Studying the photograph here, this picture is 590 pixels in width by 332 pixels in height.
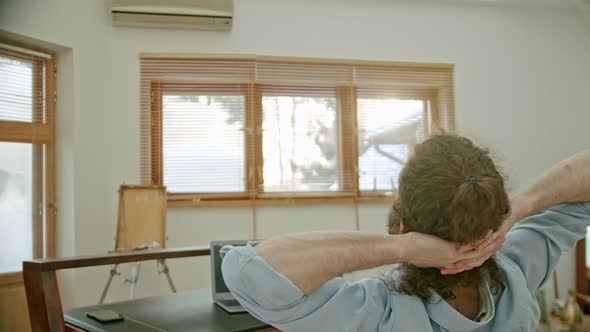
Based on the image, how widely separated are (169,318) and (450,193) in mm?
1157

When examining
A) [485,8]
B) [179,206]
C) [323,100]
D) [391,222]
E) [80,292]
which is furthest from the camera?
[485,8]

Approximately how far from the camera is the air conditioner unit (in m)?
4.05

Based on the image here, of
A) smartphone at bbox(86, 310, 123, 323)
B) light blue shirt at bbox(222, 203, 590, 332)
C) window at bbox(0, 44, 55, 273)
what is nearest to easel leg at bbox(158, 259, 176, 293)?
window at bbox(0, 44, 55, 273)

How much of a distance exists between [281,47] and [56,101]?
1.82 metres

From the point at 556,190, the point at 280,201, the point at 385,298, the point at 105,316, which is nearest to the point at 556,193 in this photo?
the point at 556,190

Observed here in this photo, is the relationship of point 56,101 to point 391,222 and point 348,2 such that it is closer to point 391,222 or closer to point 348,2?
point 348,2

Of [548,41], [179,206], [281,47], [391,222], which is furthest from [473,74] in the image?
[391,222]

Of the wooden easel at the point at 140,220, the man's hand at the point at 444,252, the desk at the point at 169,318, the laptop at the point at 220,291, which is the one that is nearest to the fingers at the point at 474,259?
the man's hand at the point at 444,252

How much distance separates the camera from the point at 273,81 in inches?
175

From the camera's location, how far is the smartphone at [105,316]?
157cm

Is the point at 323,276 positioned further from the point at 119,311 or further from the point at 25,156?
the point at 25,156

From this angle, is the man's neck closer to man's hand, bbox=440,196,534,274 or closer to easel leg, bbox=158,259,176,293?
man's hand, bbox=440,196,534,274

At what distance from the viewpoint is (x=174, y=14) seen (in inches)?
163

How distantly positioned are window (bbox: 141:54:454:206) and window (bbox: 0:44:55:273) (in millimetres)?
706
